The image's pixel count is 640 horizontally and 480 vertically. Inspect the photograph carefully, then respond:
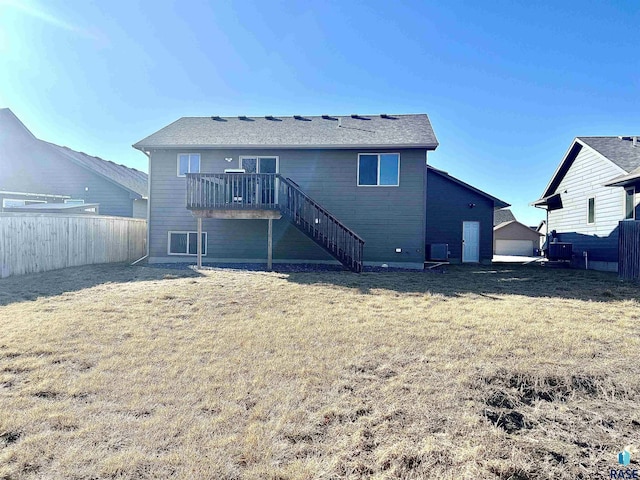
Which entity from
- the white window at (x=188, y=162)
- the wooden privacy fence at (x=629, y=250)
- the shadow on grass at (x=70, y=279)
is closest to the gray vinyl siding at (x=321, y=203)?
the white window at (x=188, y=162)

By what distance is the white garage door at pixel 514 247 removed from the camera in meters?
29.6

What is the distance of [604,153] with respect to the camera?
12586mm

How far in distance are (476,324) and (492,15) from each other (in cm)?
1067

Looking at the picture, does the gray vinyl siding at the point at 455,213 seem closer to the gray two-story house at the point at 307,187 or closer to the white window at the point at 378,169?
the gray two-story house at the point at 307,187

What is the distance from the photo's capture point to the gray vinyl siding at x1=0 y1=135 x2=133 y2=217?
16.8 meters

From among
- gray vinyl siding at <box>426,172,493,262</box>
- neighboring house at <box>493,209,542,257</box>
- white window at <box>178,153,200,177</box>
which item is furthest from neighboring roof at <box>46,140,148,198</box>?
neighboring house at <box>493,209,542,257</box>

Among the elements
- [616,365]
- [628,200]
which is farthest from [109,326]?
[628,200]

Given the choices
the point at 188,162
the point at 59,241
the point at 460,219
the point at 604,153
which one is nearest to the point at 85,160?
the point at 188,162

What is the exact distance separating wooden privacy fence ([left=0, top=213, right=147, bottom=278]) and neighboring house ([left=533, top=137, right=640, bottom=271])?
1700cm

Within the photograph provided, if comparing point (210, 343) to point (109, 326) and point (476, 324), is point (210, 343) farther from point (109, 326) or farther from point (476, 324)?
point (476, 324)

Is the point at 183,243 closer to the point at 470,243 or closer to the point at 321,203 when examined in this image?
the point at 321,203

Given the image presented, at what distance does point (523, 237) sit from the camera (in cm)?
2997

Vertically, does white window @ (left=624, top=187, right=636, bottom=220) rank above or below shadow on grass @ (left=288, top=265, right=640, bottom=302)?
above

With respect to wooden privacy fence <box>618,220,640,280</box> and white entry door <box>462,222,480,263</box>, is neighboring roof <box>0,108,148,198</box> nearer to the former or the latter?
white entry door <box>462,222,480,263</box>
